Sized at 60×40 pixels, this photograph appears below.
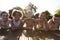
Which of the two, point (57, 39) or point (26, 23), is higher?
point (26, 23)

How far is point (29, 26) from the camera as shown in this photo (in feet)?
11.8

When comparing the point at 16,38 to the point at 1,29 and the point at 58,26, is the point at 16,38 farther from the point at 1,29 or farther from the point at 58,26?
the point at 58,26

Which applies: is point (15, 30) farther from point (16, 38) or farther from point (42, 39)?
point (42, 39)

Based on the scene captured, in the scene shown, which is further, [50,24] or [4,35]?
[50,24]

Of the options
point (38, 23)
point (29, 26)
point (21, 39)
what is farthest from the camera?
point (38, 23)

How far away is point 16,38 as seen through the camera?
3.16 meters

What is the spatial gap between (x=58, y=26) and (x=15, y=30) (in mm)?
887

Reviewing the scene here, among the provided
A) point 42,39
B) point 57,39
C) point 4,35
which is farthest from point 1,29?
point 57,39

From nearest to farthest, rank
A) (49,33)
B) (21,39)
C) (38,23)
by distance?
(21,39) → (49,33) → (38,23)

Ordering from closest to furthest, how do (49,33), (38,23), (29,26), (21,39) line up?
(21,39), (49,33), (29,26), (38,23)

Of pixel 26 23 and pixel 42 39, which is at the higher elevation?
pixel 26 23

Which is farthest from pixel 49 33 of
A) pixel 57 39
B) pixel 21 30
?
pixel 21 30

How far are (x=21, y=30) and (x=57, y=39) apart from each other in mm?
689

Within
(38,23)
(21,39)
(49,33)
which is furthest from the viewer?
(38,23)
